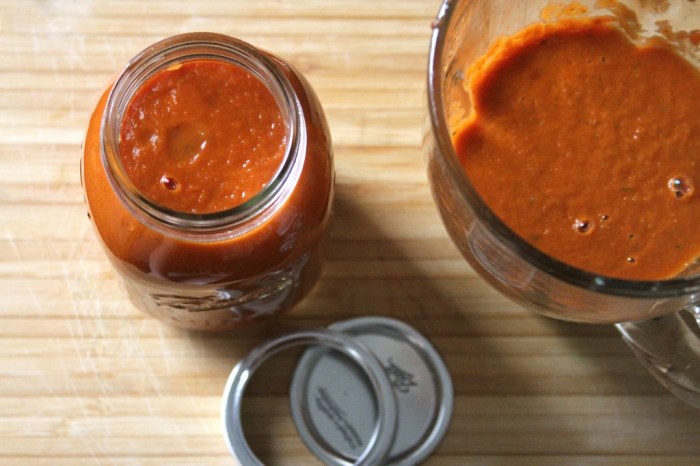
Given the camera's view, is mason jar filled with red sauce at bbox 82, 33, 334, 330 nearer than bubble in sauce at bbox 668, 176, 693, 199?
Yes

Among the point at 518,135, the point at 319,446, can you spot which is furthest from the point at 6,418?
the point at 518,135

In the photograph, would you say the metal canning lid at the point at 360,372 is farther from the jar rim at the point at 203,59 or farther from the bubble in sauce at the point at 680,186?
the bubble in sauce at the point at 680,186

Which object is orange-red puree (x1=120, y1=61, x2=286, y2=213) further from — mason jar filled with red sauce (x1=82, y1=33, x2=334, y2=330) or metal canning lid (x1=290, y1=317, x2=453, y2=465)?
metal canning lid (x1=290, y1=317, x2=453, y2=465)

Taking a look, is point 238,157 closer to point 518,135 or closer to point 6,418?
point 518,135

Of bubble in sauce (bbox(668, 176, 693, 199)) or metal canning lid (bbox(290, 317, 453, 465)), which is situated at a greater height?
bubble in sauce (bbox(668, 176, 693, 199))

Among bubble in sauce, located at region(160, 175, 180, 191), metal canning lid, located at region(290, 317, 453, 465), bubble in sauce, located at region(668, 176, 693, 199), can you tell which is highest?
bubble in sauce, located at region(668, 176, 693, 199)

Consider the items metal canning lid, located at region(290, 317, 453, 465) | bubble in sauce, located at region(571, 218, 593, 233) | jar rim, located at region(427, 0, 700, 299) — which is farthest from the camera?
metal canning lid, located at region(290, 317, 453, 465)

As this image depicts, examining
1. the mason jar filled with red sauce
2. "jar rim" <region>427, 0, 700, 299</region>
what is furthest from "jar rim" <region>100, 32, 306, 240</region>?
"jar rim" <region>427, 0, 700, 299</region>
